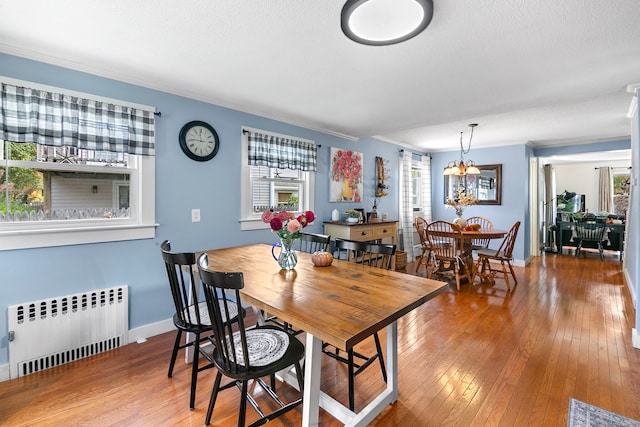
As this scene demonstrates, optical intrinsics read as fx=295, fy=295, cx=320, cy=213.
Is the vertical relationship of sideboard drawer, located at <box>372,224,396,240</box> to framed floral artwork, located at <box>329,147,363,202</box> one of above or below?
below

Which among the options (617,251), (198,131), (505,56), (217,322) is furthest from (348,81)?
(617,251)

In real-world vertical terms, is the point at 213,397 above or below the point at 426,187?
below

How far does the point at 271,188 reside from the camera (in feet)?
12.0

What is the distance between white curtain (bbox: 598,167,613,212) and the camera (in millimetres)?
8648

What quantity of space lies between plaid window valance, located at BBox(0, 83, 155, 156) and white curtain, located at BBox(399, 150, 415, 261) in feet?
14.3

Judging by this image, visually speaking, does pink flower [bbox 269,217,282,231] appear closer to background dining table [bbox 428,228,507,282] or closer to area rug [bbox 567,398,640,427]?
area rug [bbox 567,398,640,427]

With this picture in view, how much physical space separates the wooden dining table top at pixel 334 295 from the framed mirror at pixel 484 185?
4946mm

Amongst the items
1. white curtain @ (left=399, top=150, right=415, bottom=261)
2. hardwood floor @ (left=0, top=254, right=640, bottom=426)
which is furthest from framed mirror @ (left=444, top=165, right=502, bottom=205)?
hardwood floor @ (left=0, top=254, right=640, bottom=426)

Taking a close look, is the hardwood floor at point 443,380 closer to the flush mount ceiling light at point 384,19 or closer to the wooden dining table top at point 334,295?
the wooden dining table top at point 334,295

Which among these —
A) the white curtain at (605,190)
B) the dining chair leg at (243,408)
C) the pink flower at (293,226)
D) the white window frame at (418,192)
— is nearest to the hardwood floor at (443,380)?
the dining chair leg at (243,408)

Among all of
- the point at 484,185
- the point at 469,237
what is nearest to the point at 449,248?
the point at 469,237

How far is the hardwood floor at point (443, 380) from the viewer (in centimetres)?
170

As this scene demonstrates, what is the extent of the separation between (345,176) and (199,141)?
2.26 m

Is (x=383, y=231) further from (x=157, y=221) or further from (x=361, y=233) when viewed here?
(x=157, y=221)
